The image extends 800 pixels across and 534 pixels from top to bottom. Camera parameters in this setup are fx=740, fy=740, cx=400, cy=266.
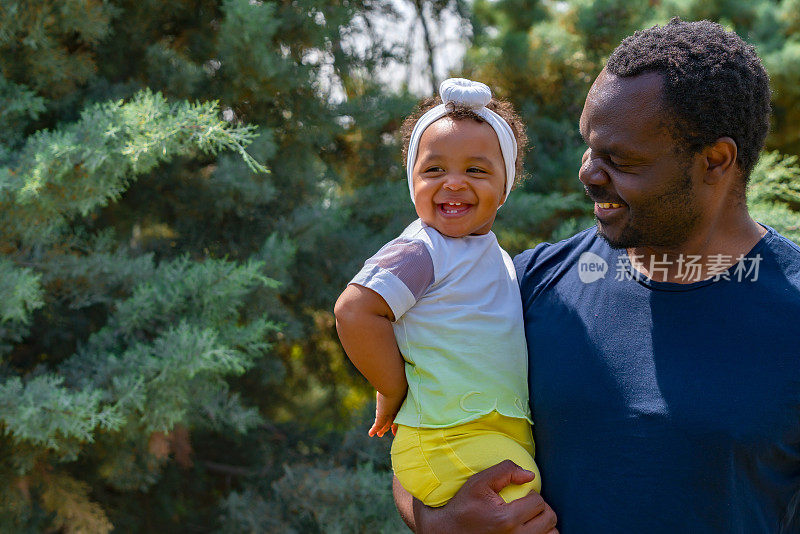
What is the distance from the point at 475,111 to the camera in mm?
1620

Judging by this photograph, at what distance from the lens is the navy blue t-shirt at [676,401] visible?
1235 millimetres

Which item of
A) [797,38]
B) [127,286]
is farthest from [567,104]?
[127,286]

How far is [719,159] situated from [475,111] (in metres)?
0.52

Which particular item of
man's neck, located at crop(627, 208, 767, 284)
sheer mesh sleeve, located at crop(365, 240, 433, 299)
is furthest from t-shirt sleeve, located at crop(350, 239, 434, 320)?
man's neck, located at crop(627, 208, 767, 284)

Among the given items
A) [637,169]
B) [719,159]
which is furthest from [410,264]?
[719,159]

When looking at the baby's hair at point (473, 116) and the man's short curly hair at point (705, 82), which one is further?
the baby's hair at point (473, 116)

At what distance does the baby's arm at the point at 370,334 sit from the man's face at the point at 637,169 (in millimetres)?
459

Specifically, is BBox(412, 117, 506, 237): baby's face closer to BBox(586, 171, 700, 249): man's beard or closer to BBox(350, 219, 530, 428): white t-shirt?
BBox(350, 219, 530, 428): white t-shirt

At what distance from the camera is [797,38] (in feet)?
14.0

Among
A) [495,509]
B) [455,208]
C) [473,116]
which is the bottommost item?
[495,509]

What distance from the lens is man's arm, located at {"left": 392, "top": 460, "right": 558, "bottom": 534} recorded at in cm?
138

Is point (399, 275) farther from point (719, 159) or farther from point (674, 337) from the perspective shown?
point (719, 159)

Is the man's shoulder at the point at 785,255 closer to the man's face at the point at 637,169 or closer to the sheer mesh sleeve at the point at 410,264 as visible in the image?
the man's face at the point at 637,169

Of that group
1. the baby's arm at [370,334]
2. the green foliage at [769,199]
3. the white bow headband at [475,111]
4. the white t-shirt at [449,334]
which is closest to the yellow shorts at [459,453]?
the white t-shirt at [449,334]
